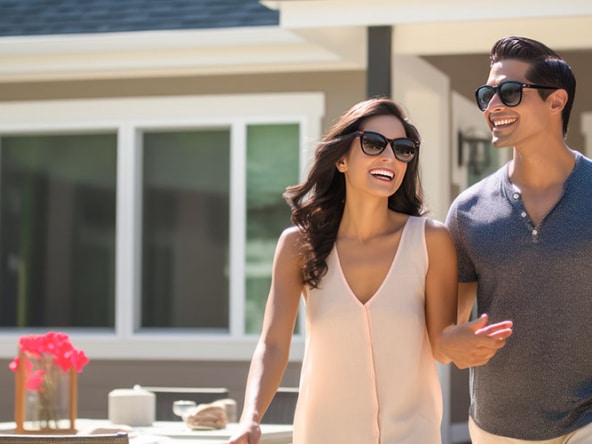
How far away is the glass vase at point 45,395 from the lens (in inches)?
224

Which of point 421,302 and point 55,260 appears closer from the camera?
point 421,302

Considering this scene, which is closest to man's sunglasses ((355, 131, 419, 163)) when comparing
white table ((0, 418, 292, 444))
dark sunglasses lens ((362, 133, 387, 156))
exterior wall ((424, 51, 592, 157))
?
dark sunglasses lens ((362, 133, 387, 156))

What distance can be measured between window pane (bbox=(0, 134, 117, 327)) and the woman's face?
6.79 metres

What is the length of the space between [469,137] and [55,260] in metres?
3.55

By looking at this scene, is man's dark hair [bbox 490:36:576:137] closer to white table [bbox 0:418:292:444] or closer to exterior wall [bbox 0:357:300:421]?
white table [bbox 0:418:292:444]

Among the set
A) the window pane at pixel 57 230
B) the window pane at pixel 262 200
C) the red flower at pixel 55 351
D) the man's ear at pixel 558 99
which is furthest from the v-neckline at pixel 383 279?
the window pane at pixel 57 230

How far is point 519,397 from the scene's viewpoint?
357cm

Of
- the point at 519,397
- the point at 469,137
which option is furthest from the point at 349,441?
the point at 469,137

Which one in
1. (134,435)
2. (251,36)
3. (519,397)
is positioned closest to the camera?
(519,397)

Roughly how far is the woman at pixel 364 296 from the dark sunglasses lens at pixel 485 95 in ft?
0.93

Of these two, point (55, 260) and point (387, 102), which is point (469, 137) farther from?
point (387, 102)

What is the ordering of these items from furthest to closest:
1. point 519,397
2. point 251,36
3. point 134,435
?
point 251,36
point 134,435
point 519,397

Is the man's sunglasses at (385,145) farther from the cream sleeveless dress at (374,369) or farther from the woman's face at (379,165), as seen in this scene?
the cream sleeveless dress at (374,369)

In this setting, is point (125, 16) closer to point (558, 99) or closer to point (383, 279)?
point (558, 99)
